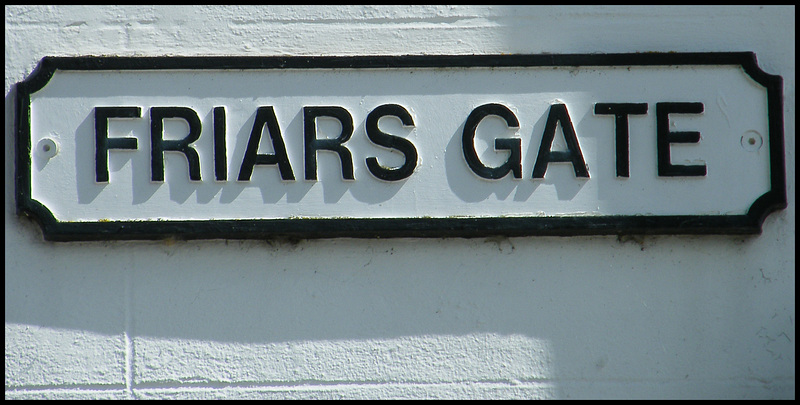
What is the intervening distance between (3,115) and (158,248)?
67cm

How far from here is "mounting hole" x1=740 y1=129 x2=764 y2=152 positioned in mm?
2416

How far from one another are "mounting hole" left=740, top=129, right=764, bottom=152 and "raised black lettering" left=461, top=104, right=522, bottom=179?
72 centimetres

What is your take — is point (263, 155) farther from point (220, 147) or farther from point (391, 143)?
point (391, 143)

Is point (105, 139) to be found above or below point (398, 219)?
above

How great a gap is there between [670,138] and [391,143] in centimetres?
88

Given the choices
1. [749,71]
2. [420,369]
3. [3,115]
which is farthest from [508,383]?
[3,115]

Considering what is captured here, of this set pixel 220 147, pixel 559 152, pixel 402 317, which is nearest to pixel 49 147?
pixel 220 147

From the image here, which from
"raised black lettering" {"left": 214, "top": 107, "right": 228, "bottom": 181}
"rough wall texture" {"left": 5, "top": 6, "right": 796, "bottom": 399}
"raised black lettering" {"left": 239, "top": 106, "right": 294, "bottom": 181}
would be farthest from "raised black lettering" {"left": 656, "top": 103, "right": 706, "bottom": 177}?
"raised black lettering" {"left": 214, "top": 107, "right": 228, "bottom": 181}

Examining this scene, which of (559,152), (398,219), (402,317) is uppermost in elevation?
(559,152)

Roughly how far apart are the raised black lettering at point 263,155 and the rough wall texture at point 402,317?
0.24 metres

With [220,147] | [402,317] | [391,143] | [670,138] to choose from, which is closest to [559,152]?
[670,138]

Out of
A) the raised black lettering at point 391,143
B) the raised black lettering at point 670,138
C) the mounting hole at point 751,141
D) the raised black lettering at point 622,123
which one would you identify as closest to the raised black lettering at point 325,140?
the raised black lettering at point 391,143

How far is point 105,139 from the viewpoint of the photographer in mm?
2385

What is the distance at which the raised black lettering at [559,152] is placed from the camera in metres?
2.38
